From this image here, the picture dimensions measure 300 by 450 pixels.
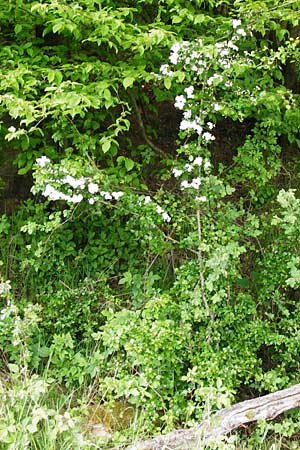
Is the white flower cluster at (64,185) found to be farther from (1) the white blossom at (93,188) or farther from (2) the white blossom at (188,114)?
(2) the white blossom at (188,114)

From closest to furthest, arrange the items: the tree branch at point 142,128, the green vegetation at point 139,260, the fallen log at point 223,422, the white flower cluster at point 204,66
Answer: the fallen log at point 223,422
the green vegetation at point 139,260
the white flower cluster at point 204,66
the tree branch at point 142,128

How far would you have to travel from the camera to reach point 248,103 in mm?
2953

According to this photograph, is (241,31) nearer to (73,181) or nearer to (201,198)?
(201,198)

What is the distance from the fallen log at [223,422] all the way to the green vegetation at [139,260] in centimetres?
7

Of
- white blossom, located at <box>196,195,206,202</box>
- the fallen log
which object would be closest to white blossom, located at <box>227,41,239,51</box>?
white blossom, located at <box>196,195,206,202</box>

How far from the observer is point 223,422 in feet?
7.97

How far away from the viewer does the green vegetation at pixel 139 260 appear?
2.56m

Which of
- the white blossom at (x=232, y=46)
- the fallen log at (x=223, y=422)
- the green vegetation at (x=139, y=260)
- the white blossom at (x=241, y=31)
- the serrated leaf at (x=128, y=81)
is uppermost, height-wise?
the white blossom at (x=241, y=31)

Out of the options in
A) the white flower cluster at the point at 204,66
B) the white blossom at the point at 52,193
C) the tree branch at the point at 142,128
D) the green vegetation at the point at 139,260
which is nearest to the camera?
the green vegetation at the point at 139,260

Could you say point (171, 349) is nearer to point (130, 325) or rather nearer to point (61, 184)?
point (130, 325)

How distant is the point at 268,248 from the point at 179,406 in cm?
126

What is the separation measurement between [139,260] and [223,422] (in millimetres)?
1429

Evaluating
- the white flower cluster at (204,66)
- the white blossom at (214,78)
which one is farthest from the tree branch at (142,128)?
the white blossom at (214,78)

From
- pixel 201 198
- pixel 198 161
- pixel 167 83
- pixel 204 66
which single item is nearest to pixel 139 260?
pixel 201 198
